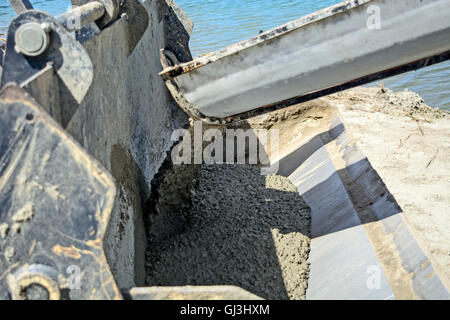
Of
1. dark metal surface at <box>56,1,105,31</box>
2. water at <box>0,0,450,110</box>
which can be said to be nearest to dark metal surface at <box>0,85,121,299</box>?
dark metal surface at <box>56,1,105,31</box>

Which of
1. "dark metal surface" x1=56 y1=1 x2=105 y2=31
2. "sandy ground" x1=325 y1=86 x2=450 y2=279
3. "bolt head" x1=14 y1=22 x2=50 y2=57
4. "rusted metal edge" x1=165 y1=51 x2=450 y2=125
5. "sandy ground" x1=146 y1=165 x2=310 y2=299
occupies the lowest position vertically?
"sandy ground" x1=325 y1=86 x2=450 y2=279

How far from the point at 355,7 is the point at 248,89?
715mm

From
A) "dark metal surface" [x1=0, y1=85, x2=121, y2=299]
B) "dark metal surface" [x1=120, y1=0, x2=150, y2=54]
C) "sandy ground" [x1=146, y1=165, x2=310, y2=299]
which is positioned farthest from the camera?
"dark metal surface" [x1=120, y1=0, x2=150, y2=54]

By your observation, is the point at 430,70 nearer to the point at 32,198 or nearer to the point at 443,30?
the point at 443,30

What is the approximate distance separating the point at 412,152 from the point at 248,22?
9.46 metres

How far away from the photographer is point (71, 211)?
127 centimetres

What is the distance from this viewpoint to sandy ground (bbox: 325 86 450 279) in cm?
280

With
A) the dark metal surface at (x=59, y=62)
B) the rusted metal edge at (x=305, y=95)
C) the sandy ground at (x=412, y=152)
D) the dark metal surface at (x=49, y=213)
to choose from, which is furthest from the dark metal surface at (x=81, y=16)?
the sandy ground at (x=412, y=152)

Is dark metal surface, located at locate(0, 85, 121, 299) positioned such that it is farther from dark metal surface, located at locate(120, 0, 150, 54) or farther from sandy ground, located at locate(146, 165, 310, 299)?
dark metal surface, located at locate(120, 0, 150, 54)

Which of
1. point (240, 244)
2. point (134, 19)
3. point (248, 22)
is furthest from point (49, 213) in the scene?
point (248, 22)

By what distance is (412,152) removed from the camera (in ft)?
12.7

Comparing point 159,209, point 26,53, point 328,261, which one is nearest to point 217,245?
Answer: point 159,209

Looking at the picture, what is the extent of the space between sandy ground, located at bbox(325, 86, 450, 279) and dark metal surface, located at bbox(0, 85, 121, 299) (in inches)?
63.6

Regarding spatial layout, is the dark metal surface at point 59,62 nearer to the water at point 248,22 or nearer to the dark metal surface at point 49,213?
the dark metal surface at point 49,213
